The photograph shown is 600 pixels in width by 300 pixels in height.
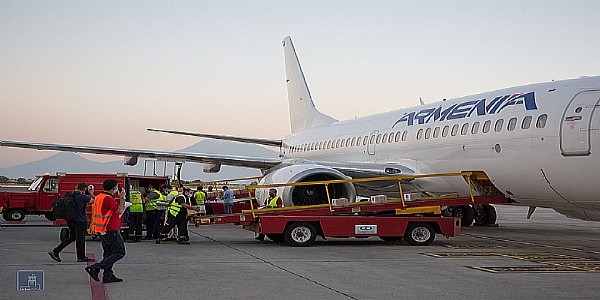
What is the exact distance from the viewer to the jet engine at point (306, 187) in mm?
17031

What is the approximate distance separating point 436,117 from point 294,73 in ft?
45.2

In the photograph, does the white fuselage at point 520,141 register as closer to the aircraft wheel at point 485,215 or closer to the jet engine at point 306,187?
the jet engine at point 306,187

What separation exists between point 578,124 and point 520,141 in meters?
1.42

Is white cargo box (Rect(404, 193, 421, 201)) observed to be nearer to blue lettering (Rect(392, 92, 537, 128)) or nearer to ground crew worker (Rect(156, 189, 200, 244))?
blue lettering (Rect(392, 92, 537, 128))

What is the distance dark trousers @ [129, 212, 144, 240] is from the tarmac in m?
0.52

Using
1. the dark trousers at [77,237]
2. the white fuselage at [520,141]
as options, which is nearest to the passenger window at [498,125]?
the white fuselage at [520,141]

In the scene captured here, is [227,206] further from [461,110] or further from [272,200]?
[461,110]

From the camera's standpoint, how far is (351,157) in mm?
23031

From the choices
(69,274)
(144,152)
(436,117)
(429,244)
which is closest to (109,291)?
(69,274)

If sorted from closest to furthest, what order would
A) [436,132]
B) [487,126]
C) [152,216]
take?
[487,126], [152,216], [436,132]

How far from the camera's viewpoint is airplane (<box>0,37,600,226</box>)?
13750 mm

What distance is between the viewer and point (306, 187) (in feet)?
59.6

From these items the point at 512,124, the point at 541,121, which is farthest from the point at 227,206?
the point at 541,121

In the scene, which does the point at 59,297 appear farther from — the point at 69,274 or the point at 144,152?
the point at 144,152
